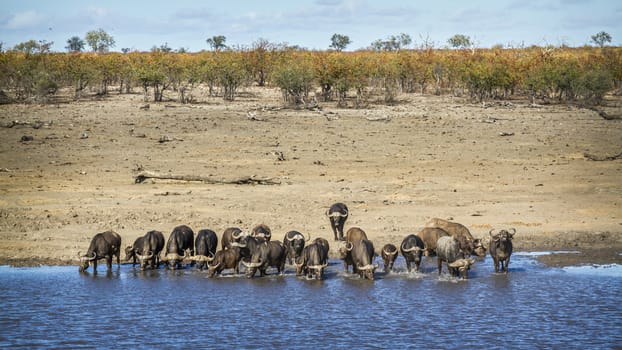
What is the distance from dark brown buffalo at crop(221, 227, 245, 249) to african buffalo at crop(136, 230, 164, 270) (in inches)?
58.6

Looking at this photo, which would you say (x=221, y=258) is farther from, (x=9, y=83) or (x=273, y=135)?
(x=9, y=83)

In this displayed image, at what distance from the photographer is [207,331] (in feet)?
49.5

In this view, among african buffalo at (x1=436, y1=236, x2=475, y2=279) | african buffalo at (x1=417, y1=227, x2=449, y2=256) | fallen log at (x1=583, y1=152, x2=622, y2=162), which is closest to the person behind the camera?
african buffalo at (x1=436, y1=236, x2=475, y2=279)

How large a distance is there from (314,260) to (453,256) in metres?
2.86

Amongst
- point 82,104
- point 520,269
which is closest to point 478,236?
point 520,269

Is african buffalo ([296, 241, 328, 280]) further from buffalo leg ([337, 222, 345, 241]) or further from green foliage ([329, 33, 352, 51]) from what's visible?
green foliage ([329, 33, 352, 51])

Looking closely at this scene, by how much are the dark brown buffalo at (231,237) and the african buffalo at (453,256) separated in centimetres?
425

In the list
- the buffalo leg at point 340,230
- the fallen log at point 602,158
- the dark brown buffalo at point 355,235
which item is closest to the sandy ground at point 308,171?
the fallen log at point 602,158

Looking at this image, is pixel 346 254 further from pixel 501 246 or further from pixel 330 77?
pixel 330 77

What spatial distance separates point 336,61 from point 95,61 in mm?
14215

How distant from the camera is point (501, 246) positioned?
19.2m

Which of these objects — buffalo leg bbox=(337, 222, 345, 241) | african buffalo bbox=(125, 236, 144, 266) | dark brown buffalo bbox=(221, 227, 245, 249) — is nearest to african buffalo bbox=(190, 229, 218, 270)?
dark brown buffalo bbox=(221, 227, 245, 249)

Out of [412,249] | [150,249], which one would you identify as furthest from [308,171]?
[412,249]

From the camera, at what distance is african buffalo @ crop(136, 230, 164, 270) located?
772 inches
